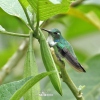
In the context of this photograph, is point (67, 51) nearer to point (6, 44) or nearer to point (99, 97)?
point (99, 97)

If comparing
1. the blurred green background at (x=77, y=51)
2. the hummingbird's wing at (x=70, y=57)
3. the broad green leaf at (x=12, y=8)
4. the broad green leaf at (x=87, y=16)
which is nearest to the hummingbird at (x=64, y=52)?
the hummingbird's wing at (x=70, y=57)

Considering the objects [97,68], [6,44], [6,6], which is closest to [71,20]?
[6,44]

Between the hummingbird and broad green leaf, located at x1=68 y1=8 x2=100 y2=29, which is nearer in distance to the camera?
the hummingbird

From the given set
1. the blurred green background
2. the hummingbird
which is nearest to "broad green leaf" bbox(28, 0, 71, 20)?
the hummingbird

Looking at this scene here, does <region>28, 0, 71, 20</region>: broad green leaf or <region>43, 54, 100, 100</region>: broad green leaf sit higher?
<region>28, 0, 71, 20</region>: broad green leaf

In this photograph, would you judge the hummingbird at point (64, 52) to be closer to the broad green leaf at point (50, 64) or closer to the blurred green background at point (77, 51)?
the broad green leaf at point (50, 64)

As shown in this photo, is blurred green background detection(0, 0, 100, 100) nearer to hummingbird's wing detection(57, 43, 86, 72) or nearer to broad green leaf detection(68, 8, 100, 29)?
broad green leaf detection(68, 8, 100, 29)
